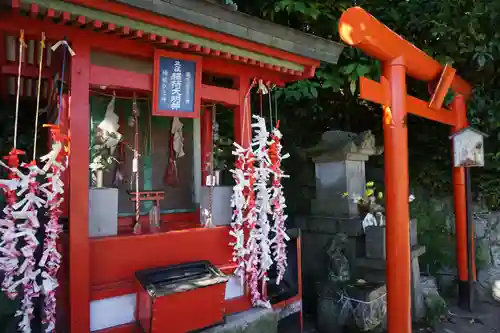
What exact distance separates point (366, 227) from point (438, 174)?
3997 mm

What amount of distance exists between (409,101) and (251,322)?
3.78 metres

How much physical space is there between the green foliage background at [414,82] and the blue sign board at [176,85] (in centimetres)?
329

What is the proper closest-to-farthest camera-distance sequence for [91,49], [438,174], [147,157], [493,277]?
1. [91,49]
2. [147,157]
3. [493,277]
4. [438,174]

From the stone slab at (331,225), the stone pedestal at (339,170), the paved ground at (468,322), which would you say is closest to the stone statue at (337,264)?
the stone slab at (331,225)

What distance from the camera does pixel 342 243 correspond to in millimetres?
6684

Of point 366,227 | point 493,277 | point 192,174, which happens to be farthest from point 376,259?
point 493,277

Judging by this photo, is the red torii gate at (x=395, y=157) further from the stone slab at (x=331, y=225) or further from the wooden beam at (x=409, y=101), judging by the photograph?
the stone slab at (x=331, y=225)

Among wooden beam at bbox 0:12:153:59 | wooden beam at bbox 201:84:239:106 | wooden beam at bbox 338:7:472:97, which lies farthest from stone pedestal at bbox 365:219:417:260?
wooden beam at bbox 0:12:153:59

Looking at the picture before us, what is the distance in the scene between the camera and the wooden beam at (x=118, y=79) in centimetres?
395

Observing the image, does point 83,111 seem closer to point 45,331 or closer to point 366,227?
point 45,331

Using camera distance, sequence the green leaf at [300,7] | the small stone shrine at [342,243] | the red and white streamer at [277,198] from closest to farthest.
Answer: the red and white streamer at [277,198]
the small stone shrine at [342,243]
the green leaf at [300,7]

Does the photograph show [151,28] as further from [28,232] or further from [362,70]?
[362,70]

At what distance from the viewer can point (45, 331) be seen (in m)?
3.68

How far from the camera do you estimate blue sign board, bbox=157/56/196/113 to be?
14.3 feet
